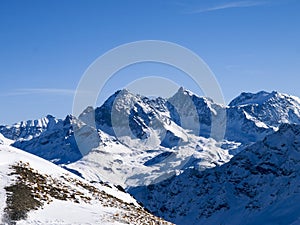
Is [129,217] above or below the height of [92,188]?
below

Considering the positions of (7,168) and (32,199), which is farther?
(7,168)

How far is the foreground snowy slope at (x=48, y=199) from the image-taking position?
46.2m

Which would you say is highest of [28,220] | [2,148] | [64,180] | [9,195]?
[2,148]

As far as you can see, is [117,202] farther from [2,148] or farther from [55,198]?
[2,148]

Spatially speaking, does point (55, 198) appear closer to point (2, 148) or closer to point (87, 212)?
point (87, 212)

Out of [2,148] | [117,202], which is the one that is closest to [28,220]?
[117,202]

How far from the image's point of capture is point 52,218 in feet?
152

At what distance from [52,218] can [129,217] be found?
732 cm

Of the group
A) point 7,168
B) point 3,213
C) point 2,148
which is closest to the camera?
point 3,213

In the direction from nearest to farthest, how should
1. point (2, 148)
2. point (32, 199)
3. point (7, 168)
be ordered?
point (32, 199)
point (7, 168)
point (2, 148)

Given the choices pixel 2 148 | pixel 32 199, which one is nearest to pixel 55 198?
pixel 32 199

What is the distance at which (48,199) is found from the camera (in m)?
49.8

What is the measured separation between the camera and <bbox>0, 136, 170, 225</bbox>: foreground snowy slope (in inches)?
1820

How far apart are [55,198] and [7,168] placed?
18.9 ft
